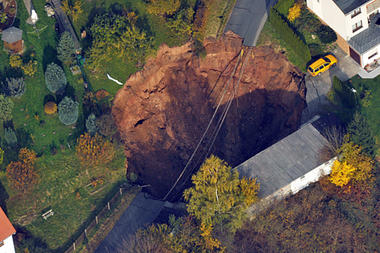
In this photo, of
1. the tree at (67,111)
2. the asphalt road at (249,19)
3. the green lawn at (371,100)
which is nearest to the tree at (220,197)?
the green lawn at (371,100)

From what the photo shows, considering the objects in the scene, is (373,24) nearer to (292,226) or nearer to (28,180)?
(292,226)

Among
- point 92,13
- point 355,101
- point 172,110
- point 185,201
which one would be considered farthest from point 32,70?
point 355,101

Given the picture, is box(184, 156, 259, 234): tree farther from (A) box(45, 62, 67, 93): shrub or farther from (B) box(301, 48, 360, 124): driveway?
(A) box(45, 62, 67, 93): shrub

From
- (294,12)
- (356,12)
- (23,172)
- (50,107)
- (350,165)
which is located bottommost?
(23,172)

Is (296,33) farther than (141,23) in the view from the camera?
No

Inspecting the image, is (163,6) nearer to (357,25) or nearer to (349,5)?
(349,5)

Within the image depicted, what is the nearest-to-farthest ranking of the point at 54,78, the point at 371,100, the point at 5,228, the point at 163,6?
the point at 5,228
the point at 371,100
the point at 54,78
the point at 163,6

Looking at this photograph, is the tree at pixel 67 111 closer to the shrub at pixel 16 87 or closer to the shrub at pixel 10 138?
the shrub at pixel 16 87

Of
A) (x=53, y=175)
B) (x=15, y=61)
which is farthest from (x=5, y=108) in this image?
(x=53, y=175)

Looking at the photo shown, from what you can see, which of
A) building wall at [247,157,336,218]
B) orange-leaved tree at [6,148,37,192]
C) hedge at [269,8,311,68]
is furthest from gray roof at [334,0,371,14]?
orange-leaved tree at [6,148,37,192]
